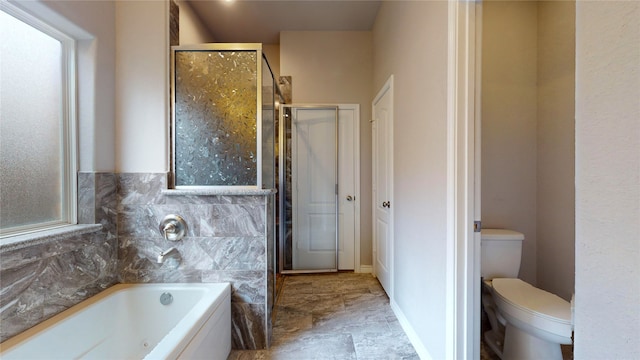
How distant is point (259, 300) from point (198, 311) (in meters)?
0.47

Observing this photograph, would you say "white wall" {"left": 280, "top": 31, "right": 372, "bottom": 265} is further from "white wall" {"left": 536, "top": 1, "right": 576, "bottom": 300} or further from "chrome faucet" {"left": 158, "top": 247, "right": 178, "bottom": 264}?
"chrome faucet" {"left": 158, "top": 247, "right": 178, "bottom": 264}

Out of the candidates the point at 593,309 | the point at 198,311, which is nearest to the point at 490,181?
the point at 593,309

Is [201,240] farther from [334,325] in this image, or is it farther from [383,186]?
[383,186]

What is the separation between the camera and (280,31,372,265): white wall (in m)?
3.12

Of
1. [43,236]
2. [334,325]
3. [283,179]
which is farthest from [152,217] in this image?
[334,325]

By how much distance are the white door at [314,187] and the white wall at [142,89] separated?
155 centimetres

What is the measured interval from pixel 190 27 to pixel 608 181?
3189 millimetres

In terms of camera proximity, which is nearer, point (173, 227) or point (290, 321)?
point (173, 227)

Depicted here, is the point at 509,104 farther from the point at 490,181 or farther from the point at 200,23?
the point at 200,23

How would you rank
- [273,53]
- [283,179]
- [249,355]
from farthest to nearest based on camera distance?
[273,53] < [283,179] < [249,355]

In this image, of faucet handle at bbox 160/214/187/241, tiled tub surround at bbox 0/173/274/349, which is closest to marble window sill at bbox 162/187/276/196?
tiled tub surround at bbox 0/173/274/349

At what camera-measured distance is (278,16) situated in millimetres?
2850

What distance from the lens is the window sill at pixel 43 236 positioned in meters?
1.16

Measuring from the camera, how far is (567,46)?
1821 millimetres
